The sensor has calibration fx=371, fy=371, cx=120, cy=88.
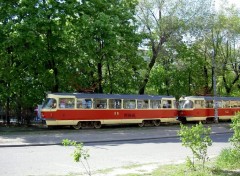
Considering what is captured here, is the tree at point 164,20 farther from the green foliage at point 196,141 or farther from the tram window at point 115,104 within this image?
the green foliage at point 196,141

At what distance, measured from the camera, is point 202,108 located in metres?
37.2

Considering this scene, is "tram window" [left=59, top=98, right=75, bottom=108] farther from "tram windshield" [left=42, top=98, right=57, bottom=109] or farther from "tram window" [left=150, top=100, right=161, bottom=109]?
"tram window" [left=150, top=100, right=161, bottom=109]

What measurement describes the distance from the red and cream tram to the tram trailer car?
2265 mm

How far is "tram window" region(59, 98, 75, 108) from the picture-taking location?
88.5 feet

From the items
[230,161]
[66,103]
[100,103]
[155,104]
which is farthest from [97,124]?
[230,161]

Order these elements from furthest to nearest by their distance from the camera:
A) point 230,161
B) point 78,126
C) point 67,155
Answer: point 78,126, point 67,155, point 230,161

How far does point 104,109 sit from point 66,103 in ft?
11.2

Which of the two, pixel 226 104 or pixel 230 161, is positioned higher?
pixel 226 104

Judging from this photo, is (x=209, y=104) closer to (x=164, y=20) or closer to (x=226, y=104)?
(x=226, y=104)

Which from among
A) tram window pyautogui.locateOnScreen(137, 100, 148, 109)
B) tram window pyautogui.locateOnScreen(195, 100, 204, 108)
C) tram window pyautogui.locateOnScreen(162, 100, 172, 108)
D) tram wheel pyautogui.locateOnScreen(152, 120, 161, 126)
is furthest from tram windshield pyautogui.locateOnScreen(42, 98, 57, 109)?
tram window pyautogui.locateOnScreen(195, 100, 204, 108)

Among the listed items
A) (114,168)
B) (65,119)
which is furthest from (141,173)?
(65,119)

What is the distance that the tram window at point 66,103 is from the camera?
1062 inches

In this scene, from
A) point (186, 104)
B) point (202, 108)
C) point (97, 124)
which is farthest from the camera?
point (202, 108)

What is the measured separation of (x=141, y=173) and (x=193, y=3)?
2822 cm
